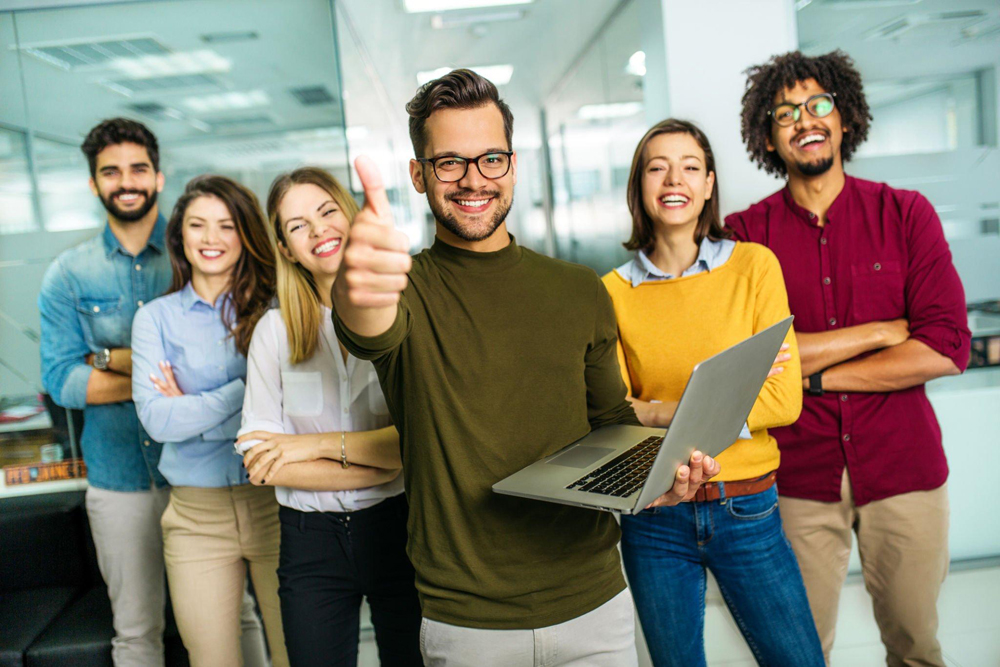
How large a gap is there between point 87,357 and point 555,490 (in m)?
2.23

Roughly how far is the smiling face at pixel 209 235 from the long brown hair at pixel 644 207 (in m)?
1.27

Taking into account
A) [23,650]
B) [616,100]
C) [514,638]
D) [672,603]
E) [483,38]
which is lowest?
[23,650]

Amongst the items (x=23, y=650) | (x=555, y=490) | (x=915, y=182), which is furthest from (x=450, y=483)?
(x=915, y=182)

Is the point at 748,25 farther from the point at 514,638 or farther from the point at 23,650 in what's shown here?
the point at 23,650

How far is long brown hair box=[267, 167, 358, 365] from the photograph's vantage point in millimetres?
1773

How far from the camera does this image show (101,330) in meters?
2.59

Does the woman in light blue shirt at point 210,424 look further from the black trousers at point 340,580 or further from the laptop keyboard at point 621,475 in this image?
the laptop keyboard at point 621,475

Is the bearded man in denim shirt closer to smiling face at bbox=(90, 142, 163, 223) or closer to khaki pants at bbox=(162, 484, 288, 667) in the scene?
smiling face at bbox=(90, 142, 163, 223)

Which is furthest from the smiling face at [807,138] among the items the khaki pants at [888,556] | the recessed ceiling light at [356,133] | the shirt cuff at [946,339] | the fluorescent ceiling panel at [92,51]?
the fluorescent ceiling panel at [92,51]

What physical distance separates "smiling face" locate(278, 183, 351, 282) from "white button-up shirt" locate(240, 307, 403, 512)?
217mm

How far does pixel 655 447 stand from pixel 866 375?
36.6 inches

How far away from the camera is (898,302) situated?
1989mm

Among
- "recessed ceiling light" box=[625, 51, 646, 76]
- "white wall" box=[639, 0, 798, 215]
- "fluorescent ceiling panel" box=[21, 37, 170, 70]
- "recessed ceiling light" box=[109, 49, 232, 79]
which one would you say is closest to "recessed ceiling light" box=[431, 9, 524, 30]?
"recessed ceiling light" box=[625, 51, 646, 76]

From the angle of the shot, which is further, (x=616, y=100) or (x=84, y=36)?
(x=616, y=100)
